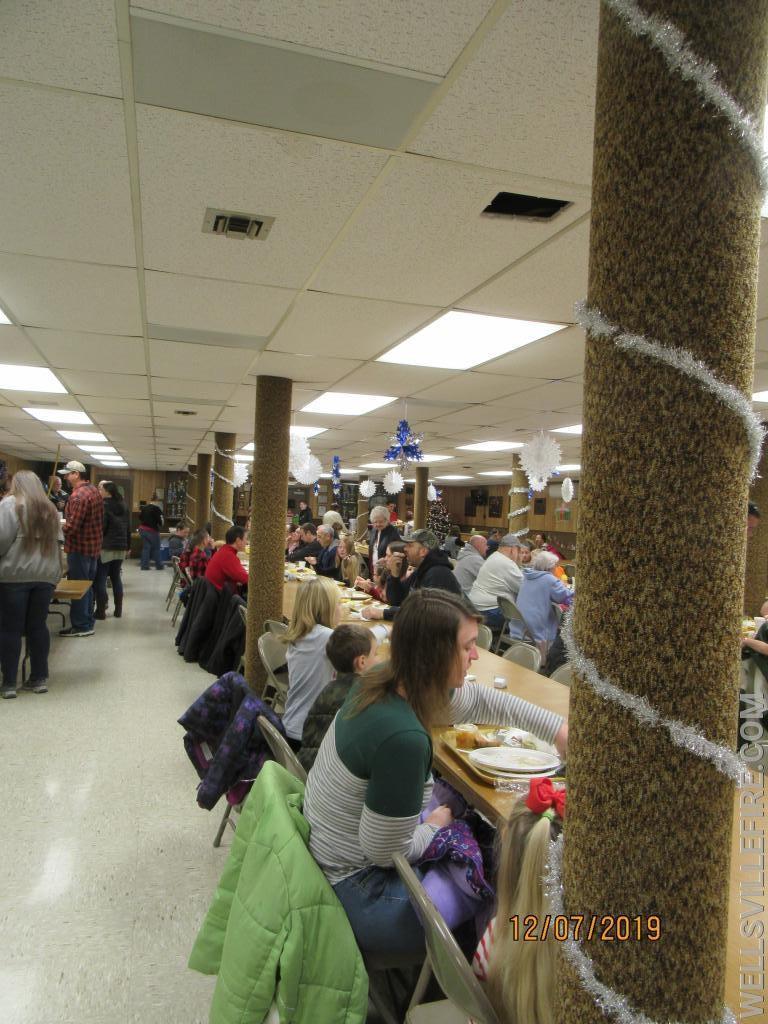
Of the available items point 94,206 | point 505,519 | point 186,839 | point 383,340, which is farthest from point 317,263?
point 505,519

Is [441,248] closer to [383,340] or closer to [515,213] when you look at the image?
[515,213]

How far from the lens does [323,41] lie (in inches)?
53.4

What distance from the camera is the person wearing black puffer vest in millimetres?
8078

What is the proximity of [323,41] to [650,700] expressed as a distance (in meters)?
1.35

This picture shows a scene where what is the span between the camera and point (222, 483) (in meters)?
9.73

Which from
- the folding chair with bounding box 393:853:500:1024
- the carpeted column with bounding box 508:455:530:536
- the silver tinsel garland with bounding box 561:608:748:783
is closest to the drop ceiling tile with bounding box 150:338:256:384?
the folding chair with bounding box 393:853:500:1024

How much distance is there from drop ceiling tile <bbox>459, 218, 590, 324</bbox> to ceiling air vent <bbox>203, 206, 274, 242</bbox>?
0.94 metres

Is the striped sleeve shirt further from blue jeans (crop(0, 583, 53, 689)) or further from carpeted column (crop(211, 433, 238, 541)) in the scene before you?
carpeted column (crop(211, 433, 238, 541))

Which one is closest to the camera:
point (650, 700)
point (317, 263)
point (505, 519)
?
point (650, 700)

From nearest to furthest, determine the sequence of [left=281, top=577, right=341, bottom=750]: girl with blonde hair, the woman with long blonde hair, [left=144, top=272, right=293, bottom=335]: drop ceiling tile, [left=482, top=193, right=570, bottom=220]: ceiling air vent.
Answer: [left=482, top=193, right=570, bottom=220]: ceiling air vent → [left=144, top=272, right=293, bottom=335]: drop ceiling tile → [left=281, top=577, right=341, bottom=750]: girl with blonde hair → the woman with long blonde hair

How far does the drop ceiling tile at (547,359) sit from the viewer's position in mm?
3642

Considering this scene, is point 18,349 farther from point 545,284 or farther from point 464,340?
point 545,284

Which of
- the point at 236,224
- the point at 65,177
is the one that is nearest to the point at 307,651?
the point at 236,224

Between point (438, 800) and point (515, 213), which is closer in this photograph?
point (515, 213)
